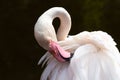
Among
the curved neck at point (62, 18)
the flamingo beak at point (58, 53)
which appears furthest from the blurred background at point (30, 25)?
the flamingo beak at point (58, 53)

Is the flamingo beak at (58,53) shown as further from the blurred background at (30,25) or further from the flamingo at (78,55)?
the blurred background at (30,25)

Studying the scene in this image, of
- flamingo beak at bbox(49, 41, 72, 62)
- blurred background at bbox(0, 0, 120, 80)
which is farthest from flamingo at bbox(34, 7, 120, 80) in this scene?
blurred background at bbox(0, 0, 120, 80)

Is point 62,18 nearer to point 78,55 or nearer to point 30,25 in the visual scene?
point 78,55

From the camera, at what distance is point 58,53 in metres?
1.74

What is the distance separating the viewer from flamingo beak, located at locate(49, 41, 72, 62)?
68.4 inches

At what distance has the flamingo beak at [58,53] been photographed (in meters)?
1.74

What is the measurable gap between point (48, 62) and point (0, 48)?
2519mm

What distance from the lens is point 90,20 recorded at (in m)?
4.16

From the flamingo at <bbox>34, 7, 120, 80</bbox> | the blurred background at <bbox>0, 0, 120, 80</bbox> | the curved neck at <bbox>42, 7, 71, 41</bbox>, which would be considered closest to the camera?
the flamingo at <bbox>34, 7, 120, 80</bbox>

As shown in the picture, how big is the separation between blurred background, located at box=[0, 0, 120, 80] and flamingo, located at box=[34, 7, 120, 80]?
2.30 m

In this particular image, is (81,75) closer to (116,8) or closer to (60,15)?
(60,15)

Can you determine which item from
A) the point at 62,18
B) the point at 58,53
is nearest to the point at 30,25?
the point at 62,18

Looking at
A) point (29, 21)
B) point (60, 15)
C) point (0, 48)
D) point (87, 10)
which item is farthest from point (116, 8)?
point (60, 15)

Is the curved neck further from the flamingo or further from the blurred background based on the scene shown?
the blurred background
